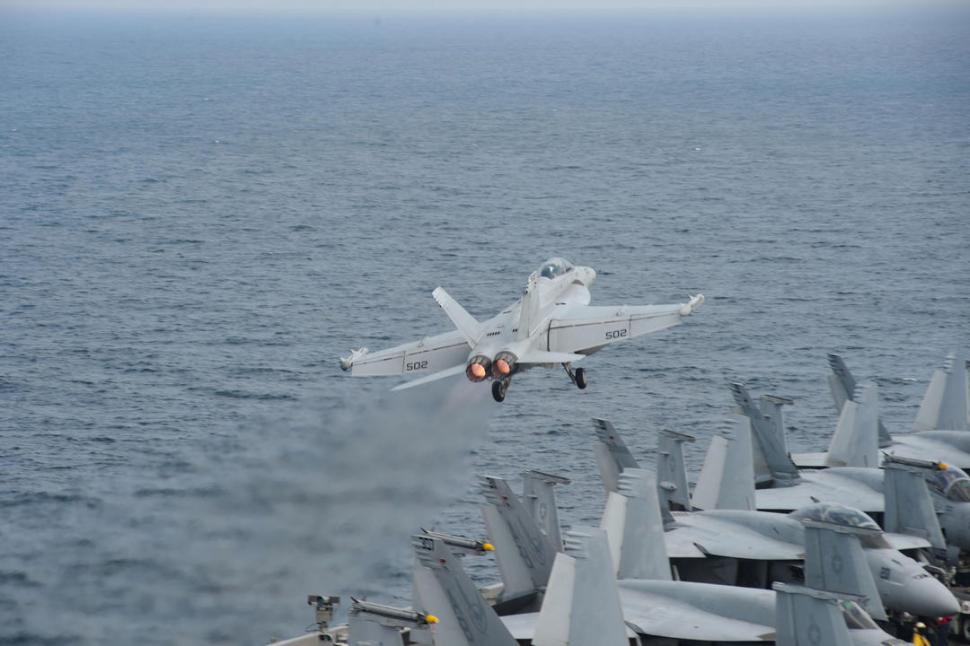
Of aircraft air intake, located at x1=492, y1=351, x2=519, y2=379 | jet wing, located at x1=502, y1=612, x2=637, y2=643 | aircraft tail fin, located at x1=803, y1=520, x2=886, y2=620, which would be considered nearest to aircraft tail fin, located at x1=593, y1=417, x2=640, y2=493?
aircraft air intake, located at x1=492, y1=351, x2=519, y2=379

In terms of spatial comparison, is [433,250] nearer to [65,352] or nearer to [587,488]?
[65,352]

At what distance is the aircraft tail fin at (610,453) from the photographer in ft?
216

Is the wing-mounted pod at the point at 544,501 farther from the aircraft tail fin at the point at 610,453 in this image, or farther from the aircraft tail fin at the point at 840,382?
the aircraft tail fin at the point at 840,382

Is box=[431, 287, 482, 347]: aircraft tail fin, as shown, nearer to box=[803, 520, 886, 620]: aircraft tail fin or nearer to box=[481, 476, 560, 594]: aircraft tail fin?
box=[481, 476, 560, 594]: aircraft tail fin

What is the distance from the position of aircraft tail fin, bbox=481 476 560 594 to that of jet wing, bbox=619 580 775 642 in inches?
145

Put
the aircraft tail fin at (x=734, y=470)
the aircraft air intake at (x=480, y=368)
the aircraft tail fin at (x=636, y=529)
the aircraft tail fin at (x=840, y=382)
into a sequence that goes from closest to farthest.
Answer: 1. the aircraft tail fin at (x=636, y=529)
2. the aircraft tail fin at (x=734, y=470)
3. the aircraft air intake at (x=480, y=368)
4. the aircraft tail fin at (x=840, y=382)

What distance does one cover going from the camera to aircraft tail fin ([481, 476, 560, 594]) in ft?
181

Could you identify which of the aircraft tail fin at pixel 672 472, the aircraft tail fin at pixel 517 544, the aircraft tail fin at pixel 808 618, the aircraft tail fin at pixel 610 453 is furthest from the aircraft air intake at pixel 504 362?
the aircraft tail fin at pixel 808 618

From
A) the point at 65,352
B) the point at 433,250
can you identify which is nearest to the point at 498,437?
the point at 65,352

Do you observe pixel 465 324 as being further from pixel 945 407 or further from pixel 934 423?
pixel 945 407

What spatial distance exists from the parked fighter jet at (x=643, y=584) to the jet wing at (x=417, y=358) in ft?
54.6

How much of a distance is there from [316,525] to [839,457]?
2819 cm

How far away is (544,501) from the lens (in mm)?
60500

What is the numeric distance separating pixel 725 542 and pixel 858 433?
17.4 m
